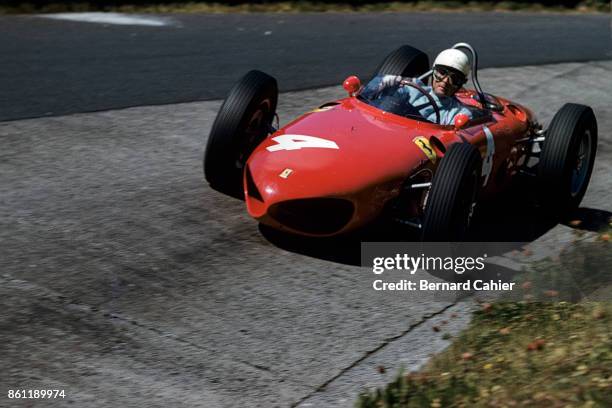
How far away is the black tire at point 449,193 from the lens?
7.24 meters

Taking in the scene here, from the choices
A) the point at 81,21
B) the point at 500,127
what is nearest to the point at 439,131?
the point at 500,127

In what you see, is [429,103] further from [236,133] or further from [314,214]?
[314,214]

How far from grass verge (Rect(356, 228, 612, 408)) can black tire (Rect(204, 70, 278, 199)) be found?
2.51 metres

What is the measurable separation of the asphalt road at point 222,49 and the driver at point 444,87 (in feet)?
12.4

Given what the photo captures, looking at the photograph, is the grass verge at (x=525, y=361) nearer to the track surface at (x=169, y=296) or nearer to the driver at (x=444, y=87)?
the track surface at (x=169, y=296)

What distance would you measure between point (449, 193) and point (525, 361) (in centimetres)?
167

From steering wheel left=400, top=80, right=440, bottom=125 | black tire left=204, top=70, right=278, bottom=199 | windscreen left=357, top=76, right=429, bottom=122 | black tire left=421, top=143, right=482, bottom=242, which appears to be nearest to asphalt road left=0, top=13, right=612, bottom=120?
black tire left=204, top=70, right=278, bottom=199

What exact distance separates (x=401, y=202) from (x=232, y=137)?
154 centimetres

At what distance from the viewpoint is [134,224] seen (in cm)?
793

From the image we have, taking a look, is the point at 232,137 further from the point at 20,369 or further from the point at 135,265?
the point at 20,369

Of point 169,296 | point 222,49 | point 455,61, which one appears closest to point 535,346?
point 169,296

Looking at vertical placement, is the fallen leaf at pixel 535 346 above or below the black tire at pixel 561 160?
below

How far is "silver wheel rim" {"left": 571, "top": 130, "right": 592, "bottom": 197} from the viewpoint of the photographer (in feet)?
29.9

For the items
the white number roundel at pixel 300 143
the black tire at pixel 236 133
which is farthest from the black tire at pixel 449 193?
the black tire at pixel 236 133
